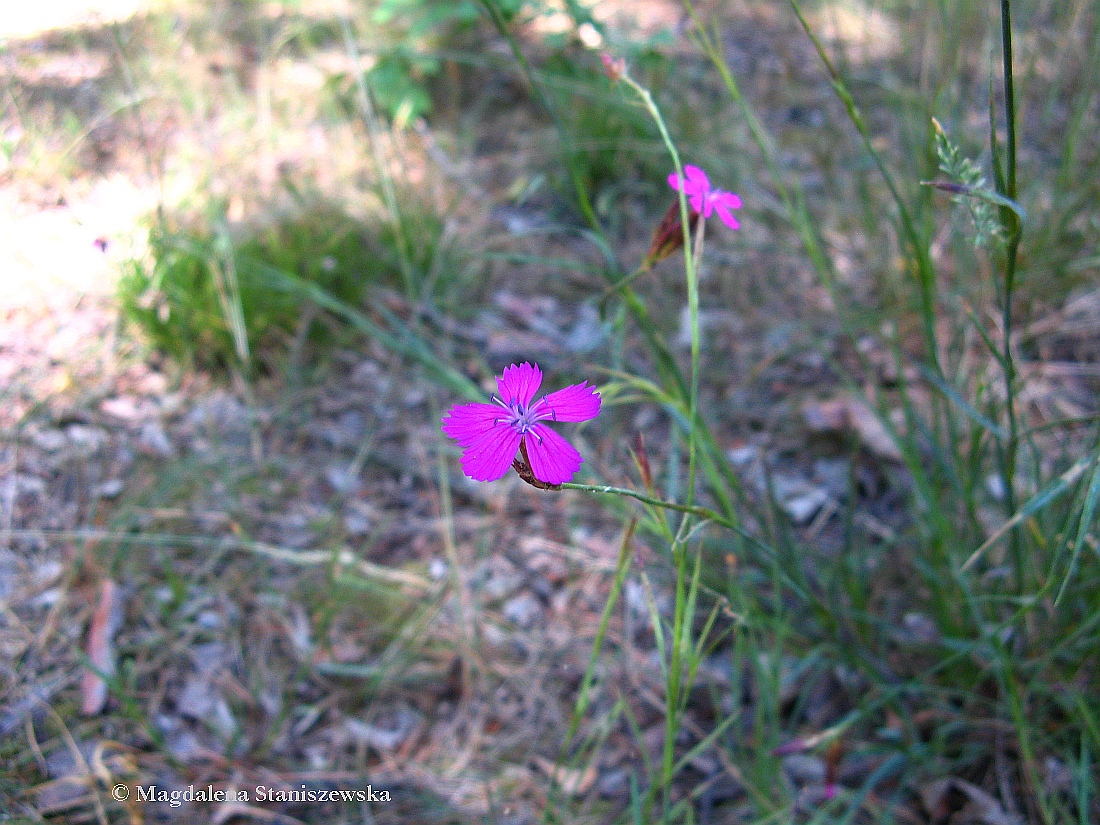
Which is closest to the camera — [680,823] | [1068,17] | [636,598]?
[680,823]

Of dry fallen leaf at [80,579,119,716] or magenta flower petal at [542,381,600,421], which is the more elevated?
magenta flower petal at [542,381,600,421]

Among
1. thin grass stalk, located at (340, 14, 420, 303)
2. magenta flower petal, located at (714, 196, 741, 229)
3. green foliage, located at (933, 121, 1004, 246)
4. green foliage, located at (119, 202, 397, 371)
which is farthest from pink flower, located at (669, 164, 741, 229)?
green foliage, located at (119, 202, 397, 371)

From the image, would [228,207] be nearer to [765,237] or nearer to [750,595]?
[765,237]

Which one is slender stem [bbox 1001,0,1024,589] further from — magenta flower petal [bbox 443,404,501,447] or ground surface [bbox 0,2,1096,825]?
magenta flower petal [bbox 443,404,501,447]

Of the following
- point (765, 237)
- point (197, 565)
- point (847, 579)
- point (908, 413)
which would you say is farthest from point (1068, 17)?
point (197, 565)

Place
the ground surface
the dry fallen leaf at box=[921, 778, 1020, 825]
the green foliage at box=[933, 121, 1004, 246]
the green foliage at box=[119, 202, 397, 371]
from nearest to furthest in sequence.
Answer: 1. the green foliage at box=[933, 121, 1004, 246]
2. the dry fallen leaf at box=[921, 778, 1020, 825]
3. the ground surface
4. the green foliage at box=[119, 202, 397, 371]

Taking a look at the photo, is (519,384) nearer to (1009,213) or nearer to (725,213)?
(725,213)

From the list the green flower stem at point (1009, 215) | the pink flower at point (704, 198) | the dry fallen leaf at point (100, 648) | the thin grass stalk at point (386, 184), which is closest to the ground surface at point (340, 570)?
the dry fallen leaf at point (100, 648)

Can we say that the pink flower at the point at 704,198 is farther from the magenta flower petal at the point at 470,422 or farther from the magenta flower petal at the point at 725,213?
the magenta flower petal at the point at 470,422
